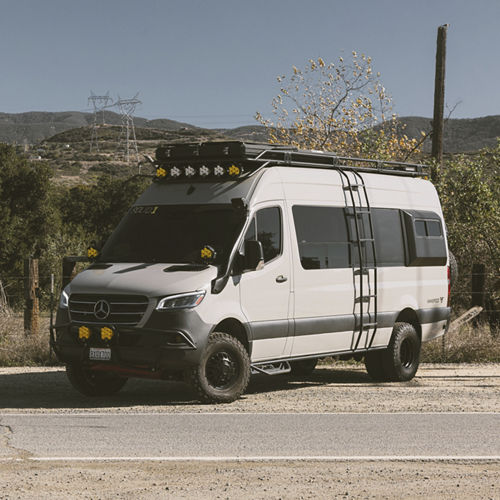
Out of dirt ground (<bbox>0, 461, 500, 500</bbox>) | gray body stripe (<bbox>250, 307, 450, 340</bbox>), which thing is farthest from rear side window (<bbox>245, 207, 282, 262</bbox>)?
dirt ground (<bbox>0, 461, 500, 500</bbox>)

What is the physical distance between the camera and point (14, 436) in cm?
897

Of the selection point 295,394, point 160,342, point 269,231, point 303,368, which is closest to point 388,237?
point 303,368

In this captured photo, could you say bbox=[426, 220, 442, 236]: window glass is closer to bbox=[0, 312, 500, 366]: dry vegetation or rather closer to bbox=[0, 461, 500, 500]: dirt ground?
bbox=[0, 312, 500, 366]: dry vegetation

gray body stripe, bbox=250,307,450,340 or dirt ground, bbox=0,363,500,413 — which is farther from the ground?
gray body stripe, bbox=250,307,450,340

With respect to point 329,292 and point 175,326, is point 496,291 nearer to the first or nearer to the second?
point 329,292

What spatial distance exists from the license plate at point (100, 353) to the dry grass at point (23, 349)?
177 inches

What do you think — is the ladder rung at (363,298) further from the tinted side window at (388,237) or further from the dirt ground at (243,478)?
the dirt ground at (243,478)

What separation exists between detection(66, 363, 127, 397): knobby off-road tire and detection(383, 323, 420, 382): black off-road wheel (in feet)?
12.2

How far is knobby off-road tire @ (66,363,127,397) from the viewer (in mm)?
11695

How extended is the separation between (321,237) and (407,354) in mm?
2657

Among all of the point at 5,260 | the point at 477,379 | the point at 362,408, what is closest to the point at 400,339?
the point at 477,379

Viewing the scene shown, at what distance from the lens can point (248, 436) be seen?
8.98 meters

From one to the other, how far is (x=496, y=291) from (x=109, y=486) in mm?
14756

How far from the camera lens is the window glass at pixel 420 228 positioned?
14125mm
